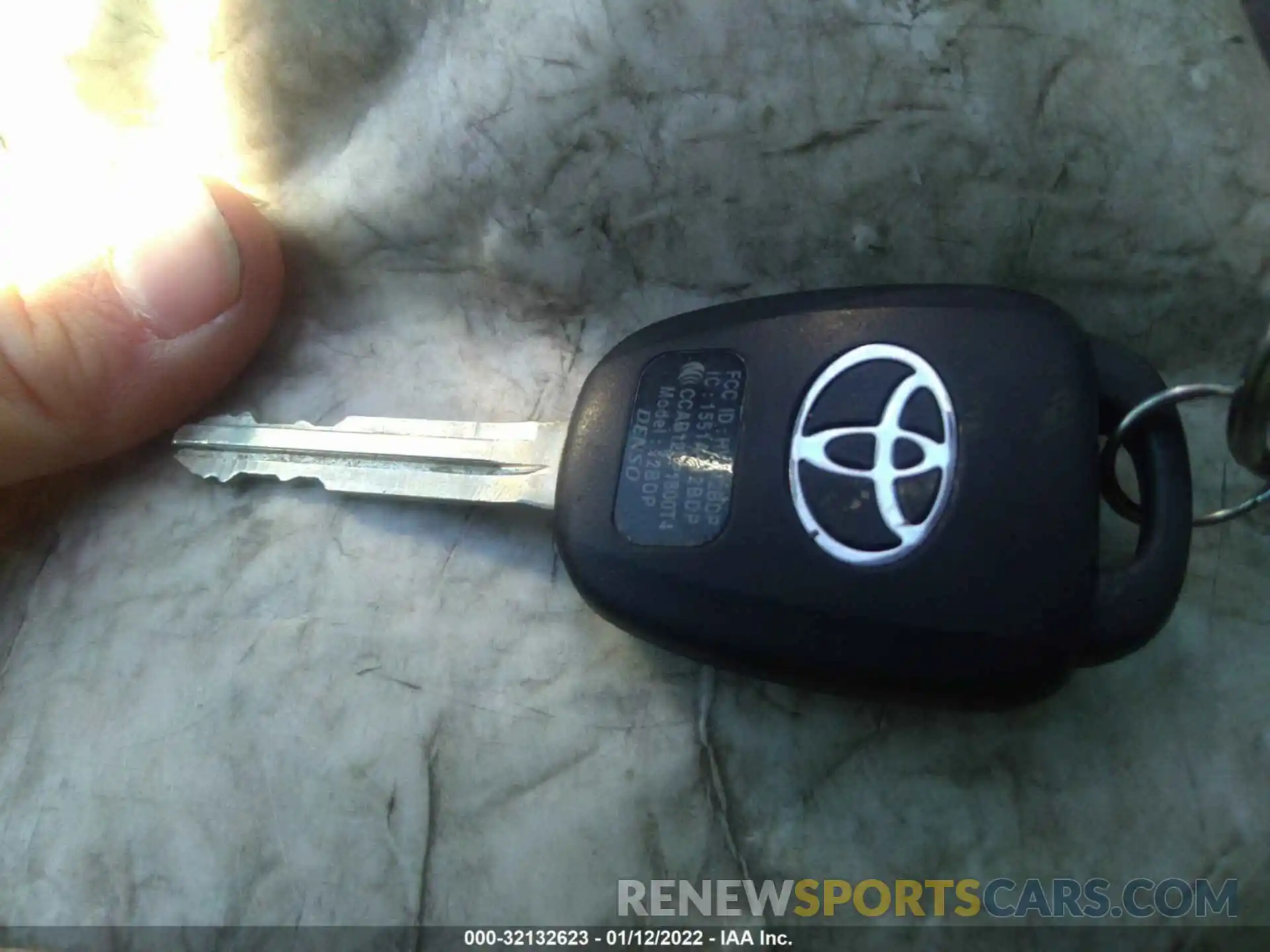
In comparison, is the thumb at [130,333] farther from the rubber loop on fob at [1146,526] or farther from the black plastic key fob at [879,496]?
the rubber loop on fob at [1146,526]

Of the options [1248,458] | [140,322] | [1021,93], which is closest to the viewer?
[1248,458]

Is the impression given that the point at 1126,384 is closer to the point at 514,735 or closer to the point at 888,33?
the point at 888,33

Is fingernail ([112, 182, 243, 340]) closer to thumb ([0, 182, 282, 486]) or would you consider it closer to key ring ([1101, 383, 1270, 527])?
thumb ([0, 182, 282, 486])

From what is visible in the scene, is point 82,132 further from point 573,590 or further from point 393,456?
point 573,590

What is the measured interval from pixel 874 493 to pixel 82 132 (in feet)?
2.22

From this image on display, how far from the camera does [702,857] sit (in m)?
0.58

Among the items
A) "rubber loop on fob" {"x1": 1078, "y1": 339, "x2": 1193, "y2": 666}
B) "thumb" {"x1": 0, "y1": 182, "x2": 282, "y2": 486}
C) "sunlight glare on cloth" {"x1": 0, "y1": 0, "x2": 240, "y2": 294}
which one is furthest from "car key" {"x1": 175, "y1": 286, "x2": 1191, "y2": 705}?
"sunlight glare on cloth" {"x1": 0, "y1": 0, "x2": 240, "y2": 294}

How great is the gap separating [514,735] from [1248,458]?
0.44 m

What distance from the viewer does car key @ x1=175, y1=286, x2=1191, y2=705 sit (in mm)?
503

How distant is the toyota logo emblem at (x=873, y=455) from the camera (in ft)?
1.72

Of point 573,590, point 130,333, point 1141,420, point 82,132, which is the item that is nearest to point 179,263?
point 130,333

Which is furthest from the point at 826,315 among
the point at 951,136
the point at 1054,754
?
the point at 1054,754

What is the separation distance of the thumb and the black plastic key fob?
1.01 feet

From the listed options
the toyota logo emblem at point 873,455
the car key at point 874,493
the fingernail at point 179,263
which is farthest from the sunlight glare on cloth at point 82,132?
the toyota logo emblem at point 873,455
